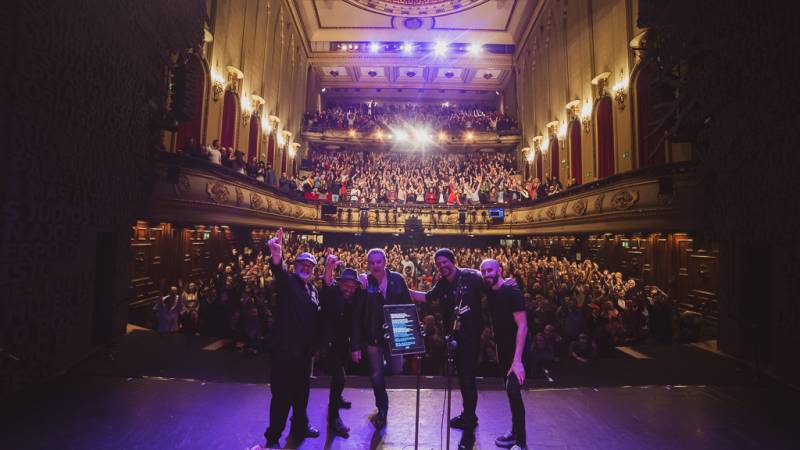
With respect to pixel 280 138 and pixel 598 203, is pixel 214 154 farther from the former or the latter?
pixel 598 203

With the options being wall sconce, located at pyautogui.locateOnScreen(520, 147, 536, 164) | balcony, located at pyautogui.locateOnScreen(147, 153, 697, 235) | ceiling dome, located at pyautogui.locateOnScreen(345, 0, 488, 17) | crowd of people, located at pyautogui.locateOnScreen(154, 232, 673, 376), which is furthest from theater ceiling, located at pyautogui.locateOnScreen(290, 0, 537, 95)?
crowd of people, located at pyautogui.locateOnScreen(154, 232, 673, 376)

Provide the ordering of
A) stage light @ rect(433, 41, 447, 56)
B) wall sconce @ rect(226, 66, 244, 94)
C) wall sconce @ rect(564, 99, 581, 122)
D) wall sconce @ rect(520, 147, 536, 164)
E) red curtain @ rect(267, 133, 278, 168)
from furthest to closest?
stage light @ rect(433, 41, 447, 56) < wall sconce @ rect(520, 147, 536, 164) < red curtain @ rect(267, 133, 278, 168) < wall sconce @ rect(564, 99, 581, 122) < wall sconce @ rect(226, 66, 244, 94)

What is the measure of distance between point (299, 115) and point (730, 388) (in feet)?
75.8

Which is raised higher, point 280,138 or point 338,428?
point 280,138

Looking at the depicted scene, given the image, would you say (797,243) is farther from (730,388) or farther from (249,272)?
(249,272)

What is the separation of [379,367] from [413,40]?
84.7ft

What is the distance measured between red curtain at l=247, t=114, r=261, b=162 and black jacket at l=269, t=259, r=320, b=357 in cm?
1367

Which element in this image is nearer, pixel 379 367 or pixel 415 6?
Answer: pixel 379 367

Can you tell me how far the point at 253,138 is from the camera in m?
15.7

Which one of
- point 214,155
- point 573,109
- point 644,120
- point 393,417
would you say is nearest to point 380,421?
point 393,417

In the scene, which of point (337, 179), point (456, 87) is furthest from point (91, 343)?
point (456, 87)

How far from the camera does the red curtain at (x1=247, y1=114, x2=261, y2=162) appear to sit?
603 inches

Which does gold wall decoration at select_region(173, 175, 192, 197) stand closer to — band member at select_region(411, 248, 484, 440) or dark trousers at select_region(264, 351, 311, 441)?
dark trousers at select_region(264, 351, 311, 441)

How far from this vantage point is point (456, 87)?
2836cm
